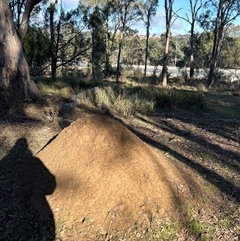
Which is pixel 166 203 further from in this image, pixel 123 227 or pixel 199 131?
pixel 199 131

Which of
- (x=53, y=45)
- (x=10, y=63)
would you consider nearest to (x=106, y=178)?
(x=10, y=63)

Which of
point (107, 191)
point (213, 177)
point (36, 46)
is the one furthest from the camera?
point (36, 46)

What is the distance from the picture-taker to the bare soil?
2619 mm

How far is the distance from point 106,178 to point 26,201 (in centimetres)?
80

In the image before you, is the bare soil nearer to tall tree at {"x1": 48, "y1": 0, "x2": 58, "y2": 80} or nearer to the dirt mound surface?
the dirt mound surface

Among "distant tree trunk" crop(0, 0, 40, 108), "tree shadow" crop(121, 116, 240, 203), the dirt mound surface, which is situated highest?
"distant tree trunk" crop(0, 0, 40, 108)

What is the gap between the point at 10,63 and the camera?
598 centimetres

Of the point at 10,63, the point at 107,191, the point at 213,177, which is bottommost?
the point at 213,177

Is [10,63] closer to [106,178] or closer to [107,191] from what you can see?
[106,178]

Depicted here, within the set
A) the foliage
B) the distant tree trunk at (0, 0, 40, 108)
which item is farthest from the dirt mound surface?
the foliage

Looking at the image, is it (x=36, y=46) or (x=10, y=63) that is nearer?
(x=10, y=63)

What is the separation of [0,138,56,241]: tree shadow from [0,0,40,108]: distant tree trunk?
2.58 m

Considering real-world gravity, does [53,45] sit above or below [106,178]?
above

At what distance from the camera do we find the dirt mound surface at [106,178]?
8.89 feet
